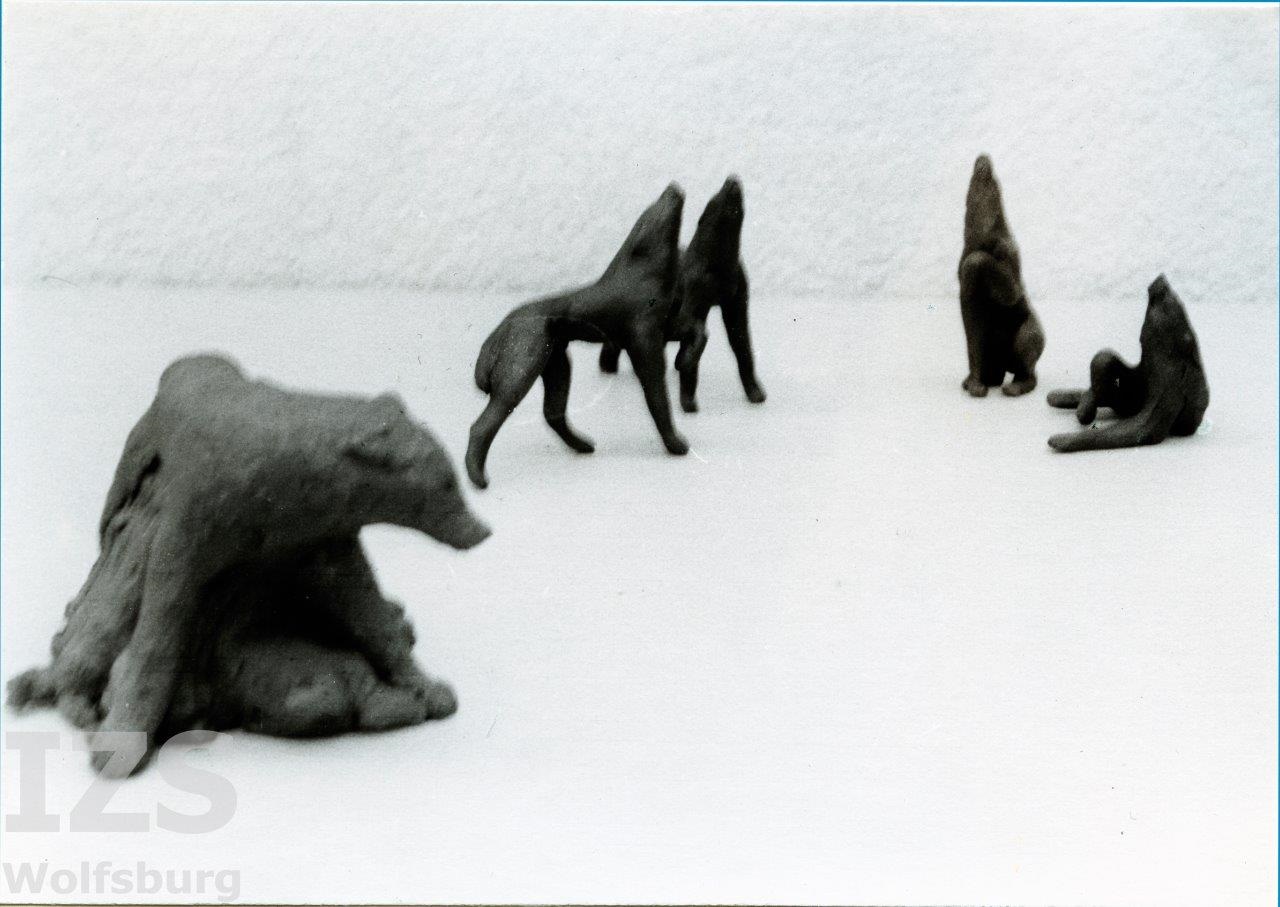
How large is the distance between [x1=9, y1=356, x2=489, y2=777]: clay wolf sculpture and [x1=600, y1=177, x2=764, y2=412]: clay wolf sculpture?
214 cm

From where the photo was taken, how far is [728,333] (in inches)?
211

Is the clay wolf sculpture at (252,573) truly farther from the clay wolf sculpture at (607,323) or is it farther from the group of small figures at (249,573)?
the clay wolf sculpture at (607,323)

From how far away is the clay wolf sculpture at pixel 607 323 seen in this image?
178 inches

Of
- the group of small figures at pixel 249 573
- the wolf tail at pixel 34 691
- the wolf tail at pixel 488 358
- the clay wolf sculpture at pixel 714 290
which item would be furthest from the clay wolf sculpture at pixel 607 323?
the wolf tail at pixel 34 691

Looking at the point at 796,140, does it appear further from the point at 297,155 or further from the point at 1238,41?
the point at 297,155

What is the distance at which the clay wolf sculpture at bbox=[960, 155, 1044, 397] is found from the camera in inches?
212

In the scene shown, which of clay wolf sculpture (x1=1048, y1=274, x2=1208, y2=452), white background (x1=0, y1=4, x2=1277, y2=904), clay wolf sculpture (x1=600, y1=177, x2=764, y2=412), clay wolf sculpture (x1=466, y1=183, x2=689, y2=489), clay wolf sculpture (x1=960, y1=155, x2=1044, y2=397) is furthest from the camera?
clay wolf sculpture (x1=960, y1=155, x2=1044, y2=397)

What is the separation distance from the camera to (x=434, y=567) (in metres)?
3.85

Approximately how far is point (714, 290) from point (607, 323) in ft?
2.15

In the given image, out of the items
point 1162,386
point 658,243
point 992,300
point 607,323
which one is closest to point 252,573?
point 607,323

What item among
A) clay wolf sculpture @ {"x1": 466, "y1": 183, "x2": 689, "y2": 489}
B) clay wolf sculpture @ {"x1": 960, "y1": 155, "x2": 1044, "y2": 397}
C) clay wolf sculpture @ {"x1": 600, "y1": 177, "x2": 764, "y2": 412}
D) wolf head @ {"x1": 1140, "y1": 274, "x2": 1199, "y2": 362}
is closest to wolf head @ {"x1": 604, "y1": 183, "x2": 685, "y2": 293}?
clay wolf sculpture @ {"x1": 466, "y1": 183, "x2": 689, "y2": 489}

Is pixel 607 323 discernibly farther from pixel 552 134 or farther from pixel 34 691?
pixel 34 691

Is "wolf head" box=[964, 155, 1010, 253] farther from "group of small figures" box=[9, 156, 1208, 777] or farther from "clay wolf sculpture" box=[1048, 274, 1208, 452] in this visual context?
Result: "group of small figures" box=[9, 156, 1208, 777]

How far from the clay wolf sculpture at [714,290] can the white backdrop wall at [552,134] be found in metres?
0.29
